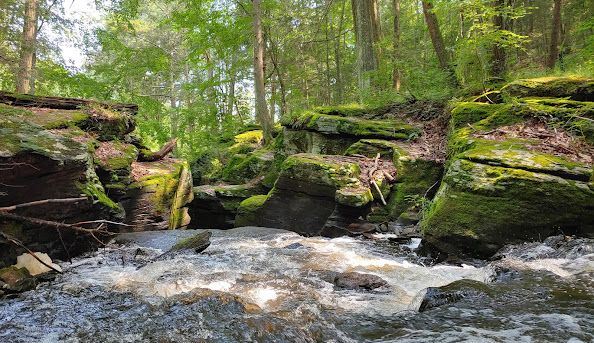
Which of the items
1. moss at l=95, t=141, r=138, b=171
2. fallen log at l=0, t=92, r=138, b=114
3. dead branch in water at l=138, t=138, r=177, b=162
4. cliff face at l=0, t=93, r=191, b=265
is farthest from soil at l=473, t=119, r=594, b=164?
fallen log at l=0, t=92, r=138, b=114

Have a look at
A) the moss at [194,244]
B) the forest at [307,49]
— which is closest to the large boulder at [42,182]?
the moss at [194,244]

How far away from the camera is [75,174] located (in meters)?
7.10

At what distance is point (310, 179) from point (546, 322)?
6446mm

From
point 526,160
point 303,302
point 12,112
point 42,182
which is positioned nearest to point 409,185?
point 526,160

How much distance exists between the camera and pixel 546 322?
324 centimetres

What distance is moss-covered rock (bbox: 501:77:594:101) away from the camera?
8.41 m

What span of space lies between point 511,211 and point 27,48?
601 inches

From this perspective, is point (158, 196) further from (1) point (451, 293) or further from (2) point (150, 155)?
(1) point (451, 293)

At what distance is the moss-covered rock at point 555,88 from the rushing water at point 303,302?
4.81 m

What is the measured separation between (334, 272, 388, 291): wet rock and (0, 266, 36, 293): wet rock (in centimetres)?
389

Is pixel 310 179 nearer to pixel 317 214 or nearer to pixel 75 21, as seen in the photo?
pixel 317 214

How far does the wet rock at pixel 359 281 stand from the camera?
4.75 meters

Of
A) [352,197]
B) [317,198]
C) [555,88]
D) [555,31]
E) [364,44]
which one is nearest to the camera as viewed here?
[352,197]

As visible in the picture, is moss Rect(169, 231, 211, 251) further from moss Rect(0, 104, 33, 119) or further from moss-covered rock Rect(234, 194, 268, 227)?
moss Rect(0, 104, 33, 119)
